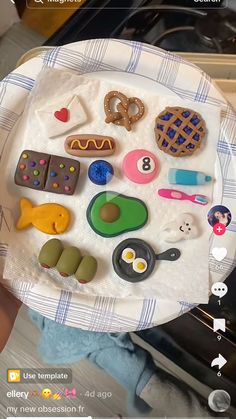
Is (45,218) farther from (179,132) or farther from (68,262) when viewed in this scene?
(179,132)

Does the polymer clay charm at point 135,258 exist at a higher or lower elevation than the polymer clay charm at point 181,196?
lower

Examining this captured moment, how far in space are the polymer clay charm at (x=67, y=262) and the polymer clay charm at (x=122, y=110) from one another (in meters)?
0.15

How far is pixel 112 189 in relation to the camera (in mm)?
545

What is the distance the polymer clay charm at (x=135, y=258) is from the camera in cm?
53

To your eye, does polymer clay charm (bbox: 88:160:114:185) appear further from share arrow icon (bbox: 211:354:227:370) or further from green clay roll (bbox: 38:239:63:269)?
share arrow icon (bbox: 211:354:227:370)

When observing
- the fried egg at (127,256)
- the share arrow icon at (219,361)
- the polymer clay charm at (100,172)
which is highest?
the polymer clay charm at (100,172)

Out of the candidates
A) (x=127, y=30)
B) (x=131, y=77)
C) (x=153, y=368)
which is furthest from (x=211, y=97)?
(x=153, y=368)

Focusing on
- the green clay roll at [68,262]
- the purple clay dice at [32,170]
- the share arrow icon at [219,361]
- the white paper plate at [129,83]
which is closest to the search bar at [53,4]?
the white paper plate at [129,83]

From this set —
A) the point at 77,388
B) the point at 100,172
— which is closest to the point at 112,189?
the point at 100,172

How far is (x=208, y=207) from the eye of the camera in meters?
0.55

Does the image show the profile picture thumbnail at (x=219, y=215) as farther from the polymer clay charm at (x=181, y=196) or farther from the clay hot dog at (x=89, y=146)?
the clay hot dog at (x=89, y=146)

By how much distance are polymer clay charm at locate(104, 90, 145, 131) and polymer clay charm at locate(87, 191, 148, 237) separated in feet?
0.27

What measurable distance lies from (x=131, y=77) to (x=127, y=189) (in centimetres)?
13

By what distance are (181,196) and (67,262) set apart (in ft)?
0.47
